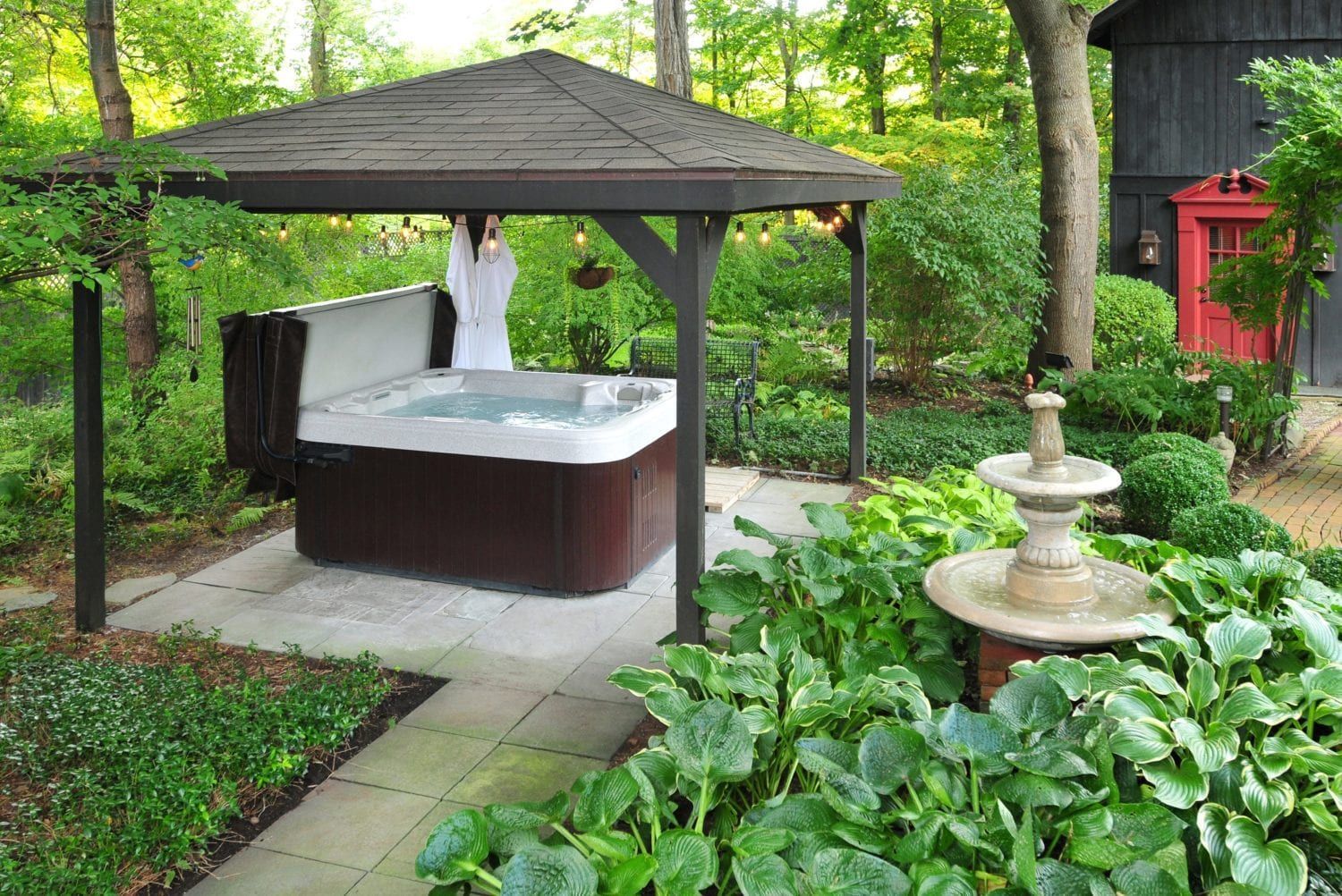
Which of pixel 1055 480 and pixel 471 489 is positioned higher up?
pixel 1055 480

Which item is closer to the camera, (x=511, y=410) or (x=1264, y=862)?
(x=1264, y=862)

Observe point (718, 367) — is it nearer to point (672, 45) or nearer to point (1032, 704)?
point (672, 45)

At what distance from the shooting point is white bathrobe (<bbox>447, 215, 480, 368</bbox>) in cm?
870

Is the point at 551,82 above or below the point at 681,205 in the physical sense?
above

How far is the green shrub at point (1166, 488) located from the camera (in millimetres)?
6934

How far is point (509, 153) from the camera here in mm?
5047

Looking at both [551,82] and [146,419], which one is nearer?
[551,82]

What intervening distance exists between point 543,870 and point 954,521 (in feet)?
11.0

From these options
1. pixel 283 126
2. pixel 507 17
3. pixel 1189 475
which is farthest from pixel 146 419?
pixel 507 17

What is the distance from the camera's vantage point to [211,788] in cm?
411

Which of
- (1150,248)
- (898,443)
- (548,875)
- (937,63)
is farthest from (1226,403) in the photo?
(937,63)

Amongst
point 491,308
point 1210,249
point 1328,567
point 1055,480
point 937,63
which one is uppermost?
point 937,63

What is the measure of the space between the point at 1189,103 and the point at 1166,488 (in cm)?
799

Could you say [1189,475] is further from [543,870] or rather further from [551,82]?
[543,870]
